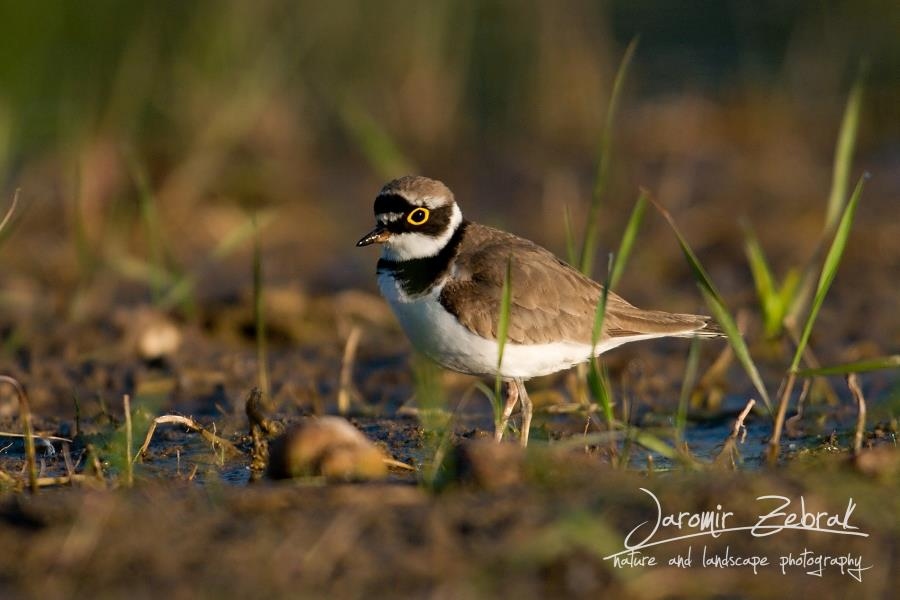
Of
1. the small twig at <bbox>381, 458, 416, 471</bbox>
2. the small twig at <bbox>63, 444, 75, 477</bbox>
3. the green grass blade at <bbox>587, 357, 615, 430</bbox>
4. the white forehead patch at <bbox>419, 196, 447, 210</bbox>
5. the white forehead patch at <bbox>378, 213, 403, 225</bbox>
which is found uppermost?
the white forehead patch at <bbox>419, 196, 447, 210</bbox>

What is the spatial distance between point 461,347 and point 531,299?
0.42 metres

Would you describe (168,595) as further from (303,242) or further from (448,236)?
(303,242)

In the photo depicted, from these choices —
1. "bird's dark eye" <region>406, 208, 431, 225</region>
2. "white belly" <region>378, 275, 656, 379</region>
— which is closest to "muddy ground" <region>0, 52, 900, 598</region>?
"white belly" <region>378, 275, 656, 379</region>

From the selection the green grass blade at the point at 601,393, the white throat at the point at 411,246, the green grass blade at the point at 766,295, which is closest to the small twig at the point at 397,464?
the green grass blade at the point at 601,393

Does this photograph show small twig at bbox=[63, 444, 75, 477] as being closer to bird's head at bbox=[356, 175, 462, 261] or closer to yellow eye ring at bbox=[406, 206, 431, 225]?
bird's head at bbox=[356, 175, 462, 261]

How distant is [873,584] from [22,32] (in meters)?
Result: 8.79

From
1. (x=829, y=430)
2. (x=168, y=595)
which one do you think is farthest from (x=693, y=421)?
(x=168, y=595)

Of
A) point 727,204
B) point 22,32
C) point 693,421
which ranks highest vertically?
point 22,32

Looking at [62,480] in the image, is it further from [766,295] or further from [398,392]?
[766,295]

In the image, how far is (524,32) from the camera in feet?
44.0

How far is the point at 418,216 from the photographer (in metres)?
5.39

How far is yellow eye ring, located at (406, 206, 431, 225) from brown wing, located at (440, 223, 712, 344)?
19 centimetres

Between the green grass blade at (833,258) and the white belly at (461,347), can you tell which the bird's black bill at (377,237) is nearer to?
the white belly at (461,347)

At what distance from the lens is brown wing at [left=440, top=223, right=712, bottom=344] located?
512cm
